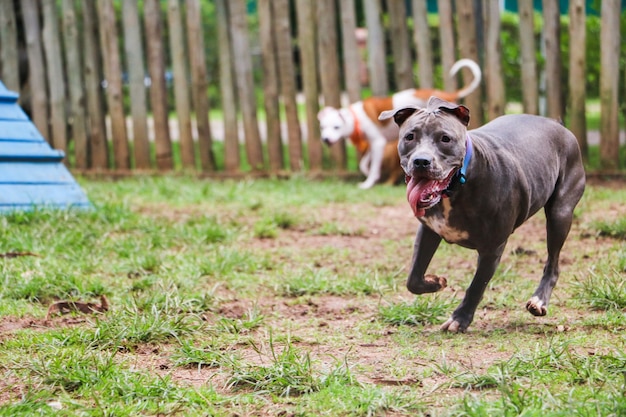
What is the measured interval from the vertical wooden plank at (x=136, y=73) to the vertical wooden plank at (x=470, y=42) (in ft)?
10.2

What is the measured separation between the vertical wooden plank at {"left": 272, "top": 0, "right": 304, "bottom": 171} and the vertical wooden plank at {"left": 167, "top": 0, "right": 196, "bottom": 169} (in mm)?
944

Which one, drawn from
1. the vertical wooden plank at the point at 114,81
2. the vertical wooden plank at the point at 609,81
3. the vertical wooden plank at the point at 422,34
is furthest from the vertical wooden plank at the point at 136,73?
the vertical wooden plank at the point at 609,81

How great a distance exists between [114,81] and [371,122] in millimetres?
2621

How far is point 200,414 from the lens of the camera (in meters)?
2.93

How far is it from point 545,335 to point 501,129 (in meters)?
0.98

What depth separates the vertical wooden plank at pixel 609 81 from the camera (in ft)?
24.8

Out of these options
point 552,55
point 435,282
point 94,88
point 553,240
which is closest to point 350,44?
point 552,55

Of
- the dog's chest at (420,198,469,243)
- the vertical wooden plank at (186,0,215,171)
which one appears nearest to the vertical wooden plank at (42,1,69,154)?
the vertical wooden plank at (186,0,215,171)

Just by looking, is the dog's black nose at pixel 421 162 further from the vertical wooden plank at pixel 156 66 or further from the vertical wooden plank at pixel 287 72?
the vertical wooden plank at pixel 156 66

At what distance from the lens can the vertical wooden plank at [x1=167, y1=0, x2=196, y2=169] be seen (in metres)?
8.66

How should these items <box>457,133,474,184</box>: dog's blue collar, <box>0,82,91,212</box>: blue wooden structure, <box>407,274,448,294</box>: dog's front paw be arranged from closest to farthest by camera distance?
<box>457,133,474,184</box>: dog's blue collar < <box>407,274,448,294</box>: dog's front paw < <box>0,82,91,212</box>: blue wooden structure

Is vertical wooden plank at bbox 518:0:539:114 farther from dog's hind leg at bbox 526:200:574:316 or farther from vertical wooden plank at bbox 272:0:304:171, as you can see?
dog's hind leg at bbox 526:200:574:316

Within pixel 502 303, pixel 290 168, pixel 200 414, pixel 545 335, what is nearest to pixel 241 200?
pixel 290 168

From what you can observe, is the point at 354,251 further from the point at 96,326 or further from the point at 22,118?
the point at 22,118
